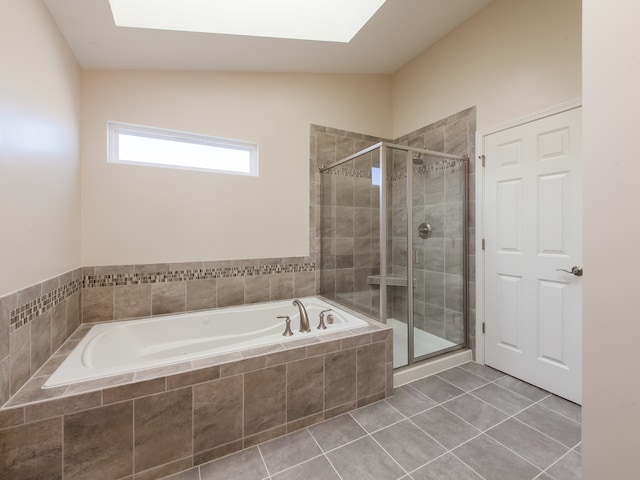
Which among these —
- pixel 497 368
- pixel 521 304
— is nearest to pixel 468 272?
pixel 521 304

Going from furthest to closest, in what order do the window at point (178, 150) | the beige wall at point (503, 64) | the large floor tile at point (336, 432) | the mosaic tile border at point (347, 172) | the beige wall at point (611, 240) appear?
the mosaic tile border at point (347, 172)
the window at point (178, 150)
the beige wall at point (503, 64)
the large floor tile at point (336, 432)
the beige wall at point (611, 240)

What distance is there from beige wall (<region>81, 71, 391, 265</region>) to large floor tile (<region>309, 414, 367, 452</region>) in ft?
4.87

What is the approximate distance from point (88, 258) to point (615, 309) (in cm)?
282

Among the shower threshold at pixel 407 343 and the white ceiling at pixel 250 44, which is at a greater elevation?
the white ceiling at pixel 250 44

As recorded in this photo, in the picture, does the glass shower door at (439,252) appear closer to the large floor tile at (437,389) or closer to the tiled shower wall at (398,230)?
the tiled shower wall at (398,230)

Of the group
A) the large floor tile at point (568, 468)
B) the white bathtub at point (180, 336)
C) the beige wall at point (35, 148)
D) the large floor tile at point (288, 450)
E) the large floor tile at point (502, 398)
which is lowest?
the large floor tile at point (288, 450)

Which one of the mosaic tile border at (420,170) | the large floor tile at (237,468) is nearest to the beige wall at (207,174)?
the mosaic tile border at (420,170)

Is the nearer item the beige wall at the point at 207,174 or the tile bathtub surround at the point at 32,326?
the tile bathtub surround at the point at 32,326

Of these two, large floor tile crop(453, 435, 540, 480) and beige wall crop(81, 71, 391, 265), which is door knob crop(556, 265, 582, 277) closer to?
large floor tile crop(453, 435, 540, 480)

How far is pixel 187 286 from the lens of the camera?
2.35 meters

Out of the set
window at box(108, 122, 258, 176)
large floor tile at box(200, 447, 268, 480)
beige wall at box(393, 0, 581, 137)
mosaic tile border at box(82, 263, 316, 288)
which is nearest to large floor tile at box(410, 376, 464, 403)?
large floor tile at box(200, 447, 268, 480)

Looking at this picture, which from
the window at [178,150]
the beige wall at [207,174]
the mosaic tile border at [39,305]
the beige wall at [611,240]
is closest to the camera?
the beige wall at [611,240]

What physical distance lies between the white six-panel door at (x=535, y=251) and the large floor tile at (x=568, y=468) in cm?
63

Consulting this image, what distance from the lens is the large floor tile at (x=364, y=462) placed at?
4.38ft
